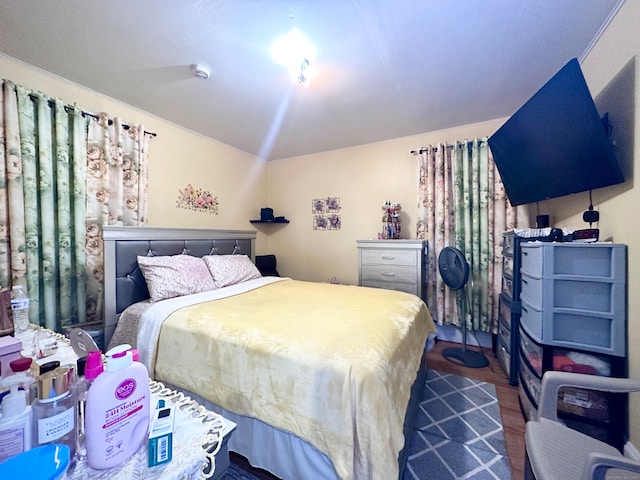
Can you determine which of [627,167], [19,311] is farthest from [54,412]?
[627,167]

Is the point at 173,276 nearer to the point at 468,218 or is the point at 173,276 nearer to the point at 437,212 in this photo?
the point at 437,212

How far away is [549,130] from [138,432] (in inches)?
98.8

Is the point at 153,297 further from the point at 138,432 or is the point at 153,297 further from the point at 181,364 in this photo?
the point at 138,432

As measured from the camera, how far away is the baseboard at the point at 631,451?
1252 mm

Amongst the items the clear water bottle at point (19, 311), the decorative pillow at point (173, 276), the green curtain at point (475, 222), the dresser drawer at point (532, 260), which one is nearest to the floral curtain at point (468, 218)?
the green curtain at point (475, 222)

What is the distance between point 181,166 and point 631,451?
408cm

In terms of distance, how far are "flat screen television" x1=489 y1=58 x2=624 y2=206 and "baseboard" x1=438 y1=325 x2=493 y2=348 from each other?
5.52 feet

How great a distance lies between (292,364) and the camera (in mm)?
1162

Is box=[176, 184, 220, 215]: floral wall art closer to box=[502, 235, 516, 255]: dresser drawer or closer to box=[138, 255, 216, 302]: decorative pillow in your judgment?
box=[138, 255, 216, 302]: decorative pillow

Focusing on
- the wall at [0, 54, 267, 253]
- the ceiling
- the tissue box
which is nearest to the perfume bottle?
the tissue box

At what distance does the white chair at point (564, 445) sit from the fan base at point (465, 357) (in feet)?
5.09

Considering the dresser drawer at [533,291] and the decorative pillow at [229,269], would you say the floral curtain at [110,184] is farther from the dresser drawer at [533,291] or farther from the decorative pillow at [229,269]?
the dresser drawer at [533,291]

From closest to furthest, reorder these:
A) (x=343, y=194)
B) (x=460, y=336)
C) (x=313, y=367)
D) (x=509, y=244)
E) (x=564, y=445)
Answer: (x=564, y=445) < (x=313, y=367) < (x=509, y=244) < (x=460, y=336) < (x=343, y=194)

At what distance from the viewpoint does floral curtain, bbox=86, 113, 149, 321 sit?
7.19 ft
